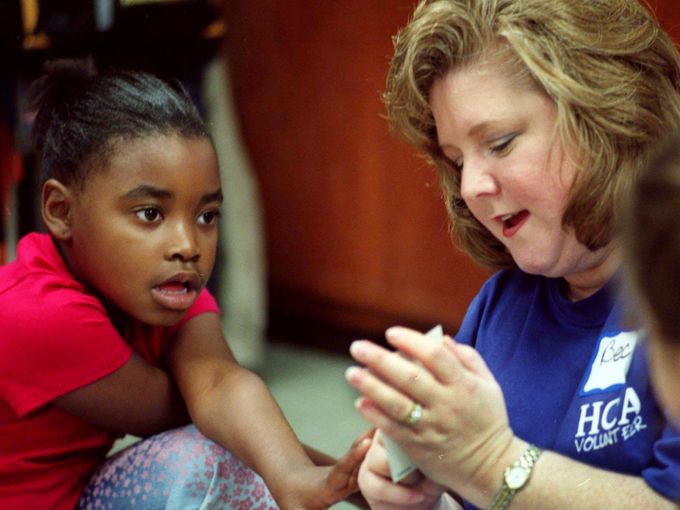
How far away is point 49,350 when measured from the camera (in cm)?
129

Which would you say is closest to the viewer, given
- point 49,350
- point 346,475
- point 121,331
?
point 346,475

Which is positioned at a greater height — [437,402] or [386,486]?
[437,402]

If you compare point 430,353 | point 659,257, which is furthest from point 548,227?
point 659,257

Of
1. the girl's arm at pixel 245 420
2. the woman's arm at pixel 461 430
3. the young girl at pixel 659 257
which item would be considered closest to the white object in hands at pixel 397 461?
the woman's arm at pixel 461 430

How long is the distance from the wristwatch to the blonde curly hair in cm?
27

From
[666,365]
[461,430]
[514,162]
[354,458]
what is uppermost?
[514,162]

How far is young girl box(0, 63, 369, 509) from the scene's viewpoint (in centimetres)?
130

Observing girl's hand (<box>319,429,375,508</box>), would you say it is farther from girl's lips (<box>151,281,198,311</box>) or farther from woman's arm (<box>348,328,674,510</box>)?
girl's lips (<box>151,281,198,311</box>)

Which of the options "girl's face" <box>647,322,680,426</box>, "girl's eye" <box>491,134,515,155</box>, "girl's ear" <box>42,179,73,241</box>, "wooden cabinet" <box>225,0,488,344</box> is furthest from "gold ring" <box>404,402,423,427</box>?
"wooden cabinet" <box>225,0,488,344</box>

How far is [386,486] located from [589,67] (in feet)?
1.62

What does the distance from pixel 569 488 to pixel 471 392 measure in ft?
0.48

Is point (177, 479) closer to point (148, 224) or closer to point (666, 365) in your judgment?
point (148, 224)

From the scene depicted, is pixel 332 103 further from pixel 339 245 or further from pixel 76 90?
pixel 76 90

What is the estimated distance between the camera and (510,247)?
3.80 ft
